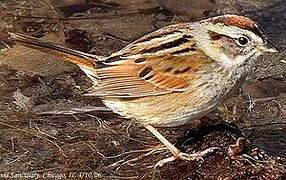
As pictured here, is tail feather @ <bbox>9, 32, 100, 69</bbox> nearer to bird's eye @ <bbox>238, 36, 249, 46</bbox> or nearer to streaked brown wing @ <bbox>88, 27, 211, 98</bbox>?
streaked brown wing @ <bbox>88, 27, 211, 98</bbox>

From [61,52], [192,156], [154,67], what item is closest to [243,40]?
[154,67]

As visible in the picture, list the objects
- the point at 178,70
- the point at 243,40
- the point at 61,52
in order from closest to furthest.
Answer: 1. the point at 243,40
2. the point at 178,70
3. the point at 61,52

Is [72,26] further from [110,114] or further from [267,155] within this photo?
[267,155]

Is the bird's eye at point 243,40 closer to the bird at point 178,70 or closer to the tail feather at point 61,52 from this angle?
the bird at point 178,70

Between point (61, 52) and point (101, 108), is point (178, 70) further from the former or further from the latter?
point (101, 108)

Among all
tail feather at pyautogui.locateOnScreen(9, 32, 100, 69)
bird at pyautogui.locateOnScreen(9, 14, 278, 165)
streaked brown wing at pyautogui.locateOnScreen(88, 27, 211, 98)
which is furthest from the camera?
tail feather at pyautogui.locateOnScreen(9, 32, 100, 69)

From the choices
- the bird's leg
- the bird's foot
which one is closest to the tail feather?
the bird's leg

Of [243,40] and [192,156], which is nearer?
[243,40]
